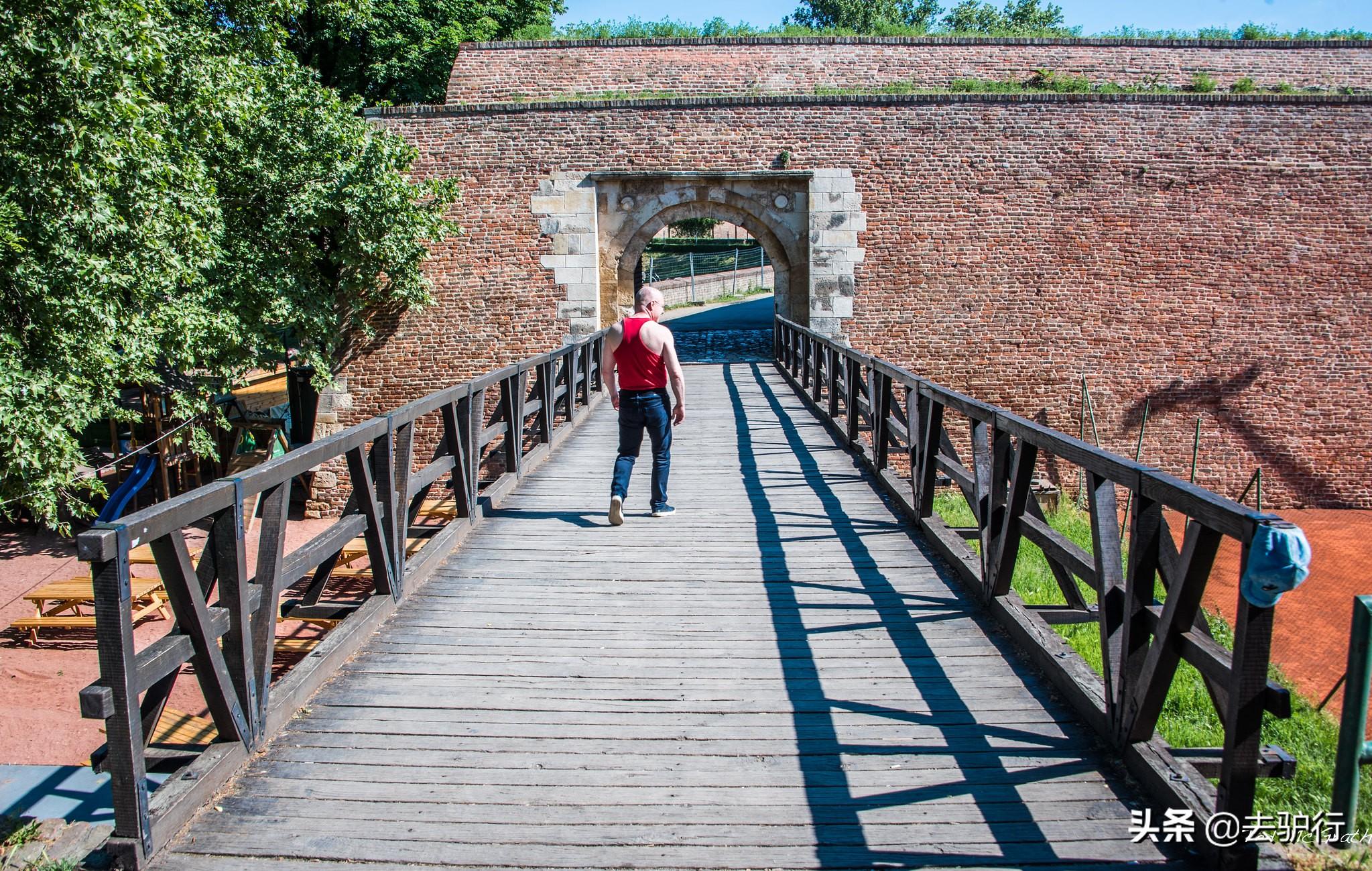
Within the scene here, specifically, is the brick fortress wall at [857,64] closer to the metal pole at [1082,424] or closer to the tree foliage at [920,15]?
the metal pole at [1082,424]

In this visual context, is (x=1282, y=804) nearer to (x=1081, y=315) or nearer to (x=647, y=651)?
(x=647, y=651)

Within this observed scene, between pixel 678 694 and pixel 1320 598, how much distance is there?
10225 mm

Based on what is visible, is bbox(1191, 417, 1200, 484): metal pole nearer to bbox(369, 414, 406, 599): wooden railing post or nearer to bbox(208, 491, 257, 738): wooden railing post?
bbox(369, 414, 406, 599): wooden railing post

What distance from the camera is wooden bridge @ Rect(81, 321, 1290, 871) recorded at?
230 cm

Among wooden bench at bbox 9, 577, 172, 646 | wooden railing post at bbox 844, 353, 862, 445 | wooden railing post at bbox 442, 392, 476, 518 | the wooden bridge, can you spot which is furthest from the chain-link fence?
the wooden bridge

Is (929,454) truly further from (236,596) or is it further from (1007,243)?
(1007,243)

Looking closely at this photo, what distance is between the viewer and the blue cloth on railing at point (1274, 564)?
1975 millimetres

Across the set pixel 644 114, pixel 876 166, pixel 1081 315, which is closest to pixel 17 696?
pixel 644 114

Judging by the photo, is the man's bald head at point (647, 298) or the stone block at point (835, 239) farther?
the stone block at point (835, 239)

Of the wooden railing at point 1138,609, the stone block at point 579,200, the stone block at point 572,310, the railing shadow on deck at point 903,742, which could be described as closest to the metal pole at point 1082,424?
the stone block at point 572,310

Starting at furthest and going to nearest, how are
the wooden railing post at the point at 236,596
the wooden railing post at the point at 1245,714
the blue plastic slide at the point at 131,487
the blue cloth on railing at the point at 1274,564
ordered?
the blue plastic slide at the point at 131,487 → the wooden railing post at the point at 236,596 → the wooden railing post at the point at 1245,714 → the blue cloth on railing at the point at 1274,564

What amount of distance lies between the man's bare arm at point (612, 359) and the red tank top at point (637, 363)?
0.04 meters

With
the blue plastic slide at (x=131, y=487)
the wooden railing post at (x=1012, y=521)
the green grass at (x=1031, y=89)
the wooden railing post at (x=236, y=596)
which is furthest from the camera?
the green grass at (x=1031, y=89)

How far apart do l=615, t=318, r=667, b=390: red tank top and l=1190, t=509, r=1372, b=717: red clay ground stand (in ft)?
14.3
